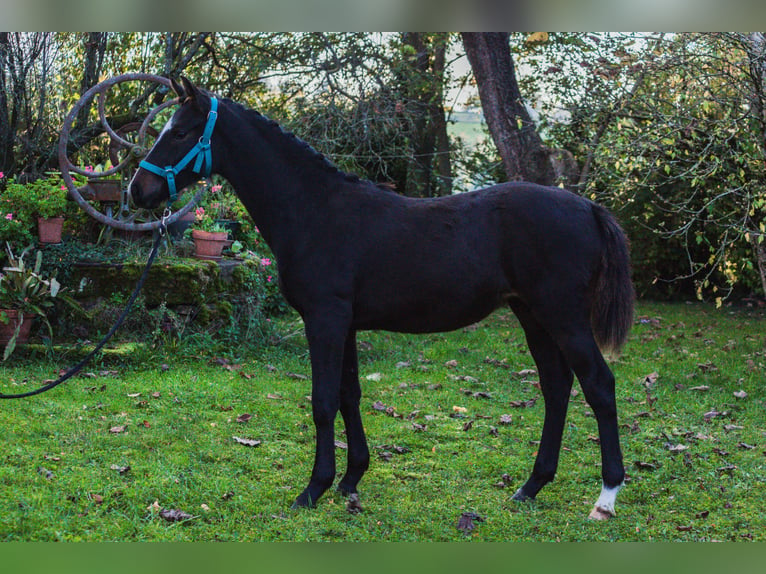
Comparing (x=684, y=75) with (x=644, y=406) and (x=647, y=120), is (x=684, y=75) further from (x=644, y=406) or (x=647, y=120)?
(x=644, y=406)

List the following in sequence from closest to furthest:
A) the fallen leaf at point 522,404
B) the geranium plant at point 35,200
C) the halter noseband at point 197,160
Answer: the halter noseband at point 197,160 → the fallen leaf at point 522,404 → the geranium plant at point 35,200

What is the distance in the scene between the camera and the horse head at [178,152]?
3.98 meters

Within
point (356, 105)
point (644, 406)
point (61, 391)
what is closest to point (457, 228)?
point (644, 406)

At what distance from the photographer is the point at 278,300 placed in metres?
10.4

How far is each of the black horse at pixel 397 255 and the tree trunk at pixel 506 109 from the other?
20.9 feet

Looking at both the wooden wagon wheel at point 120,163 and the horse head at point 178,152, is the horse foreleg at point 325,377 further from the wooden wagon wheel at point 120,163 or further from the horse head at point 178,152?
the wooden wagon wheel at point 120,163

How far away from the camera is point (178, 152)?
4004mm

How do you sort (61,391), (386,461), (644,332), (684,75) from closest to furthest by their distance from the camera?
(386,461) < (61,391) < (684,75) < (644,332)

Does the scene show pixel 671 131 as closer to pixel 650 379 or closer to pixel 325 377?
pixel 650 379

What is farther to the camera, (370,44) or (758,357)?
(370,44)

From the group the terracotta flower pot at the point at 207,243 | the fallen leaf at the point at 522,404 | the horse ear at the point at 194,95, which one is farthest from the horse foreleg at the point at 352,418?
the terracotta flower pot at the point at 207,243

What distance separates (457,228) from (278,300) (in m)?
6.52

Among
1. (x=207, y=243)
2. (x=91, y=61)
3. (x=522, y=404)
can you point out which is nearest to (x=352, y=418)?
(x=522, y=404)

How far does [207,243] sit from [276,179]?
472cm
